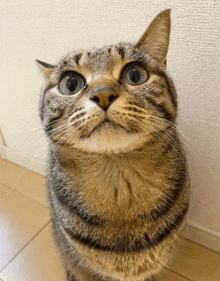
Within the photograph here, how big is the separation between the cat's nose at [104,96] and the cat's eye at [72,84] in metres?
0.13

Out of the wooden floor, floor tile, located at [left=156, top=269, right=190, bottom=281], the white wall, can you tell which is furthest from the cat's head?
floor tile, located at [left=156, top=269, right=190, bottom=281]

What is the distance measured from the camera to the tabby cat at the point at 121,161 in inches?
23.3

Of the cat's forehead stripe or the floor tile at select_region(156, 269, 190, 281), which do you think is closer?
the cat's forehead stripe

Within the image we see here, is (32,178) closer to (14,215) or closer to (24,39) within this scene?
(14,215)

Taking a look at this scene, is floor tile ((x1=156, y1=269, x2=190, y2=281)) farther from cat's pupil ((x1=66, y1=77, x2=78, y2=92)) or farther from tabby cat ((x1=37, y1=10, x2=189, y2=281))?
cat's pupil ((x1=66, y1=77, x2=78, y2=92))

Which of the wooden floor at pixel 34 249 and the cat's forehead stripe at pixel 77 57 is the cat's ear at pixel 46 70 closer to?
the cat's forehead stripe at pixel 77 57

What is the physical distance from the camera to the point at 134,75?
64 centimetres

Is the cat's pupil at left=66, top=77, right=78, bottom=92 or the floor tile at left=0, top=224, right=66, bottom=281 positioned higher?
the cat's pupil at left=66, top=77, right=78, bottom=92

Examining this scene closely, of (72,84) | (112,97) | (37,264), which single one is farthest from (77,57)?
(37,264)

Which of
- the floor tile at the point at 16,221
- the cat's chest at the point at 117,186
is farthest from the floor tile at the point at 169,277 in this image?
the floor tile at the point at 16,221

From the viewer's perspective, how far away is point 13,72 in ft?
4.19

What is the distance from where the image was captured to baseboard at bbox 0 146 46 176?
151 cm

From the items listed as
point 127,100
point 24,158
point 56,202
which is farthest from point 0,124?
point 127,100

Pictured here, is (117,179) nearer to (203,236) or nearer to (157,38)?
(157,38)
